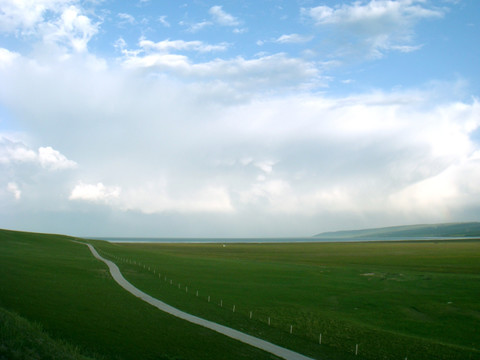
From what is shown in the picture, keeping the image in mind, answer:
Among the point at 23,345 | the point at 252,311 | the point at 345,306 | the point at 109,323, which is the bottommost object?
the point at 345,306

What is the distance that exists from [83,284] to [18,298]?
12.7 m

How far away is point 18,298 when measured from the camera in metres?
31.8

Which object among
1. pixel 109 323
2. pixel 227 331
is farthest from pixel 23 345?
pixel 227 331

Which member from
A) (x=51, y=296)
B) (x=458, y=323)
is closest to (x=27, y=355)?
(x=51, y=296)

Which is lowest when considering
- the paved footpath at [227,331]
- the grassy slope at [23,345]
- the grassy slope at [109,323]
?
the paved footpath at [227,331]

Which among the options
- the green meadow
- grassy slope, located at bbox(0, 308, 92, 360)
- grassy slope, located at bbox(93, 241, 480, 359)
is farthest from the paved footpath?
grassy slope, located at bbox(0, 308, 92, 360)

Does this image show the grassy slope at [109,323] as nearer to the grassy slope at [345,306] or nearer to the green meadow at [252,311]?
the green meadow at [252,311]

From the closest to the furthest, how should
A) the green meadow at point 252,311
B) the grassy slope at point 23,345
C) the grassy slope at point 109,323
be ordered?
the grassy slope at point 23,345 < the grassy slope at point 109,323 < the green meadow at point 252,311

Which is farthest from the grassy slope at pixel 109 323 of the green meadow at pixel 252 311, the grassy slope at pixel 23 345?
the grassy slope at pixel 23 345

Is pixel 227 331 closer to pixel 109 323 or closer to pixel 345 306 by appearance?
pixel 109 323

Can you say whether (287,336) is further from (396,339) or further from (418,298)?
(418,298)

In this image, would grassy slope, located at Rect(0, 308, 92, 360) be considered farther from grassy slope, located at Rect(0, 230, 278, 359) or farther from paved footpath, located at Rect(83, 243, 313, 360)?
paved footpath, located at Rect(83, 243, 313, 360)

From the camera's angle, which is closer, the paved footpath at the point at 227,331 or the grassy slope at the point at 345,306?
the paved footpath at the point at 227,331

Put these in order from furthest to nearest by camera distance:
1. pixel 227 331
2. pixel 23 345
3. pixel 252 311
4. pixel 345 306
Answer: pixel 345 306
pixel 252 311
pixel 227 331
pixel 23 345
